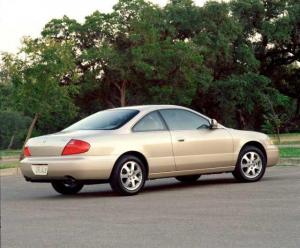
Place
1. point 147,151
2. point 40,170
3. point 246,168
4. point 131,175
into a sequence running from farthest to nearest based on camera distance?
point 246,168 < point 147,151 < point 131,175 < point 40,170

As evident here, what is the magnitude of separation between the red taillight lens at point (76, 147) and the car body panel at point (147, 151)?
→ 62 millimetres

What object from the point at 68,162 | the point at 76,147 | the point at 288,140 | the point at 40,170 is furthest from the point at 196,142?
the point at 288,140

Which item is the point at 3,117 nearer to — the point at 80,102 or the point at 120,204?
the point at 80,102

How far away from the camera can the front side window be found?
13141 millimetres

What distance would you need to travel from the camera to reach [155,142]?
1260 cm

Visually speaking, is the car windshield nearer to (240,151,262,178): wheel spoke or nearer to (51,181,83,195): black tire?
(51,181,83,195): black tire

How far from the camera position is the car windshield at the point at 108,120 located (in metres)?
12.6

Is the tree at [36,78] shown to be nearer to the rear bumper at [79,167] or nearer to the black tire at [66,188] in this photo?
the black tire at [66,188]

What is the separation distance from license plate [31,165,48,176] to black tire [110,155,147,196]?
1022 mm

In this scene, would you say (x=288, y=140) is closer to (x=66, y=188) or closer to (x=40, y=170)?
(x=66, y=188)

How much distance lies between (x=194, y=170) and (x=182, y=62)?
41654 millimetres

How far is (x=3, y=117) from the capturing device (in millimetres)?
67375

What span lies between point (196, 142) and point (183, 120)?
484 mm

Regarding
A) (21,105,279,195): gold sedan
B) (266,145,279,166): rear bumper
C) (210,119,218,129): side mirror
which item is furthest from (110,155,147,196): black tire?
(266,145,279,166): rear bumper
